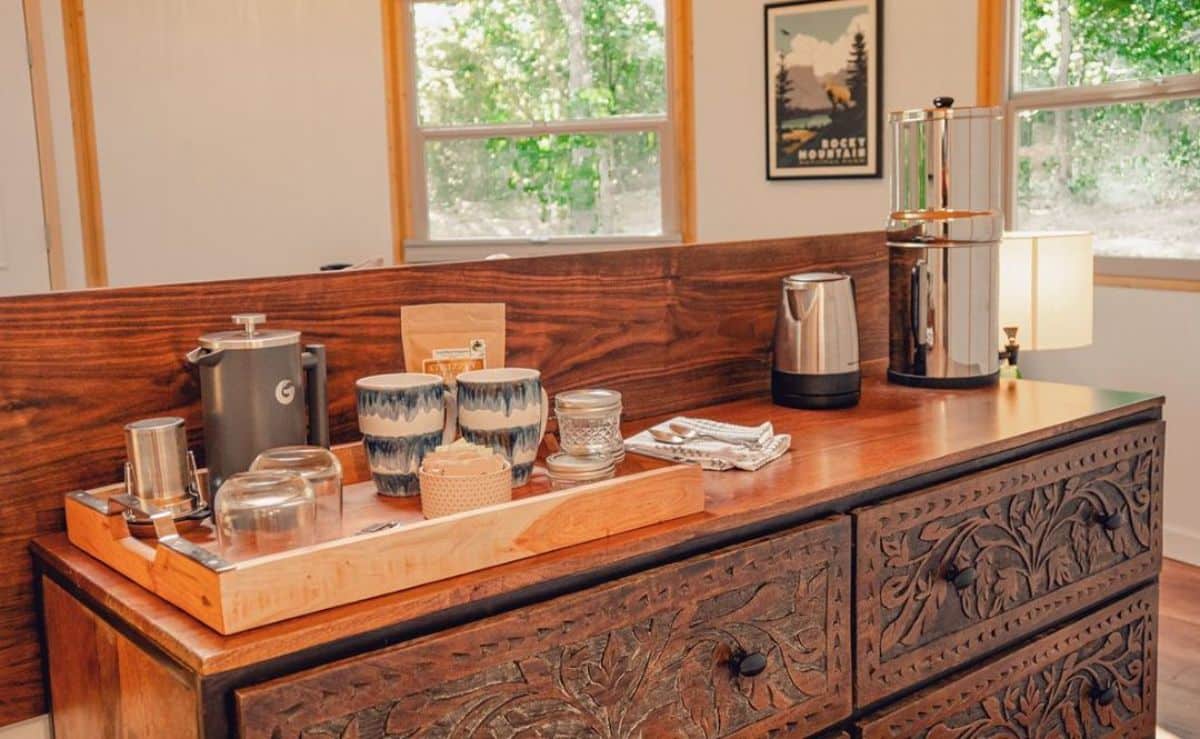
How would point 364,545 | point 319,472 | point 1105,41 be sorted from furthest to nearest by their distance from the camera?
1. point 1105,41
2. point 319,472
3. point 364,545

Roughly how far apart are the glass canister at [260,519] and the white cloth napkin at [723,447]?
0.48 m

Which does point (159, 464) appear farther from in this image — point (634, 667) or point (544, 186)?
point (544, 186)

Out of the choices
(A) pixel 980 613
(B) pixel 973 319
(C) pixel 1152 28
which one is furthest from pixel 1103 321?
(A) pixel 980 613

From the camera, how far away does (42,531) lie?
1.25 m

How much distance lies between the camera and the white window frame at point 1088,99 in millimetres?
3494

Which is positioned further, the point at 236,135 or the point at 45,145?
the point at 236,135

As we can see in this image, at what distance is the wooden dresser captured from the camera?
1005 mm

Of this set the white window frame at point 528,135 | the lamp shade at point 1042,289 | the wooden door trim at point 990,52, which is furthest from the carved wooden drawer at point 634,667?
the white window frame at point 528,135

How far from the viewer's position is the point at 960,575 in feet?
4.96

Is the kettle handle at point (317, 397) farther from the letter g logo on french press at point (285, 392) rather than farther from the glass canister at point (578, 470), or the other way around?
the glass canister at point (578, 470)

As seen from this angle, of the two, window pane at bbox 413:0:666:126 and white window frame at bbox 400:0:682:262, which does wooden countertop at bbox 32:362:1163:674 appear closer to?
white window frame at bbox 400:0:682:262

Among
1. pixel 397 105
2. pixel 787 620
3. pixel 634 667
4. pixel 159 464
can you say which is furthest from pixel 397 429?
pixel 397 105

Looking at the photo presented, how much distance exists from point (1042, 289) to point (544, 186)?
9.54ft

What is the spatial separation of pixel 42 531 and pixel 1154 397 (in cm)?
152
